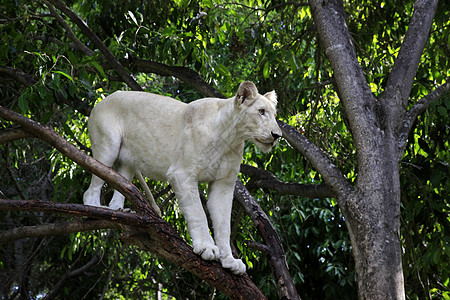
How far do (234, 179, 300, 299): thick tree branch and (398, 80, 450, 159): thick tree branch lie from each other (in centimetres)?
116

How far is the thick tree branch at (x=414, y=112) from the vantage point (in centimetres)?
502

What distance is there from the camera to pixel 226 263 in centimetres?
408

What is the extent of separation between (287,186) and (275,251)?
1.17 metres

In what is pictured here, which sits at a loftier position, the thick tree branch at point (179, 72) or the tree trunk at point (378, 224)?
the thick tree branch at point (179, 72)

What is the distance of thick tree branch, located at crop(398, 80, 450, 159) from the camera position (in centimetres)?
502

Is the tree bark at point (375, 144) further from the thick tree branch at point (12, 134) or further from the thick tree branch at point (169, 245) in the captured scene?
the thick tree branch at point (12, 134)

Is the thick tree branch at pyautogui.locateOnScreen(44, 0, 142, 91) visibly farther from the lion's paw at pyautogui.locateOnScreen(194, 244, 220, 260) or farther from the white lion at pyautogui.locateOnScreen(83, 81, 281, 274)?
the lion's paw at pyautogui.locateOnScreen(194, 244, 220, 260)

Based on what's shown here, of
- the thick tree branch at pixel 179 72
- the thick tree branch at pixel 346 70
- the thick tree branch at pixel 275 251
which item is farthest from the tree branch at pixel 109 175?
the thick tree branch at pixel 179 72

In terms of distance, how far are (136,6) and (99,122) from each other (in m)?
2.68

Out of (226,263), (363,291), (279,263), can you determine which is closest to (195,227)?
(226,263)

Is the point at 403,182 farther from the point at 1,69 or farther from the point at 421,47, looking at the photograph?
the point at 1,69

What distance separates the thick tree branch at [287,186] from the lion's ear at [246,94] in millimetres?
1553

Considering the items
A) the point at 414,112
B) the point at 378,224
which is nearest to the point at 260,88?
the point at 414,112

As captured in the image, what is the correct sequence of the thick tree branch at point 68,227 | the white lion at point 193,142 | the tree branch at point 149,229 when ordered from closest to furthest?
the tree branch at point 149,229, the white lion at point 193,142, the thick tree branch at point 68,227
